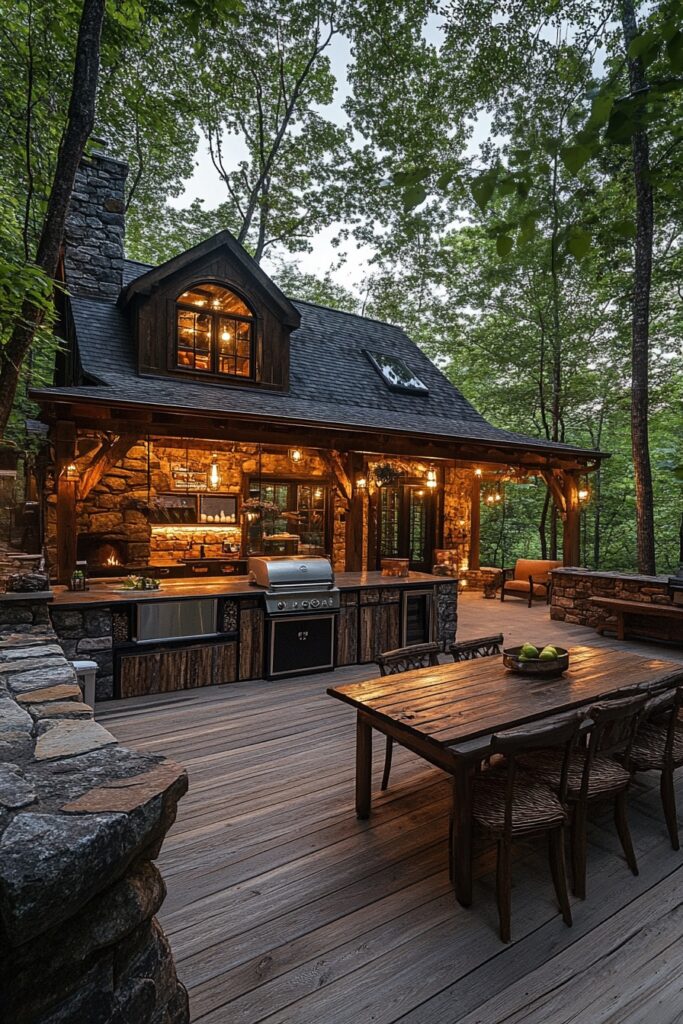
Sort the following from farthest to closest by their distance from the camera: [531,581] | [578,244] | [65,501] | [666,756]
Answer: [531,581], [65,501], [666,756], [578,244]

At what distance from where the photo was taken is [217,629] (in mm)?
5293

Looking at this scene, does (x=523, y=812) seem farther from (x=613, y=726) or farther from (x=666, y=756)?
(x=666, y=756)

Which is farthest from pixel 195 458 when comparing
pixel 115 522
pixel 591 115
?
pixel 591 115

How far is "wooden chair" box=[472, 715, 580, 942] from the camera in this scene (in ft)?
7.00

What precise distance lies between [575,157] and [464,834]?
103 inches

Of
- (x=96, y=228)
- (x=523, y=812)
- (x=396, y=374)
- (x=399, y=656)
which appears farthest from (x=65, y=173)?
(x=396, y=374)

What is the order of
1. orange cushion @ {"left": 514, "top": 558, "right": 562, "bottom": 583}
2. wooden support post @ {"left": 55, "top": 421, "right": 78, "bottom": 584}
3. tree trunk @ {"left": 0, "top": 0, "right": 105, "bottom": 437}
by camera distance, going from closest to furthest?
tree trunk @ {"left": 0, "top": 0, "right": 105, "bottom": 437} → wooden support post @ {"left": 55, "top": 421, "right": 78, "bottom": 584} → orange cushion @ {"left": 514, "top": 558, "right": 562, "bottom": 583}

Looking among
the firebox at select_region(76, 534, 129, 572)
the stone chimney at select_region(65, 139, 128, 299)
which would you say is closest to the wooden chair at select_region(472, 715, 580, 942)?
the firebox at select_region(76, 534, 129, 572)

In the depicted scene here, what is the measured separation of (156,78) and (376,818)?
14.4 meters

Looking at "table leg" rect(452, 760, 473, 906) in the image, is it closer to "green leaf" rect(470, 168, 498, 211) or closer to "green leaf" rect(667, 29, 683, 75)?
"green leaf" rect(470, 168, 498, 211)

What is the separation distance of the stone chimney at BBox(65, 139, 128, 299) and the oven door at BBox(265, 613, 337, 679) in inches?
266

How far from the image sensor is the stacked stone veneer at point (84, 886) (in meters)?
1.09

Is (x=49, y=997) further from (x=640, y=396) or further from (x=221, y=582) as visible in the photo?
(x=640, y=396)

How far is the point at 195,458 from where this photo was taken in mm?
9352
